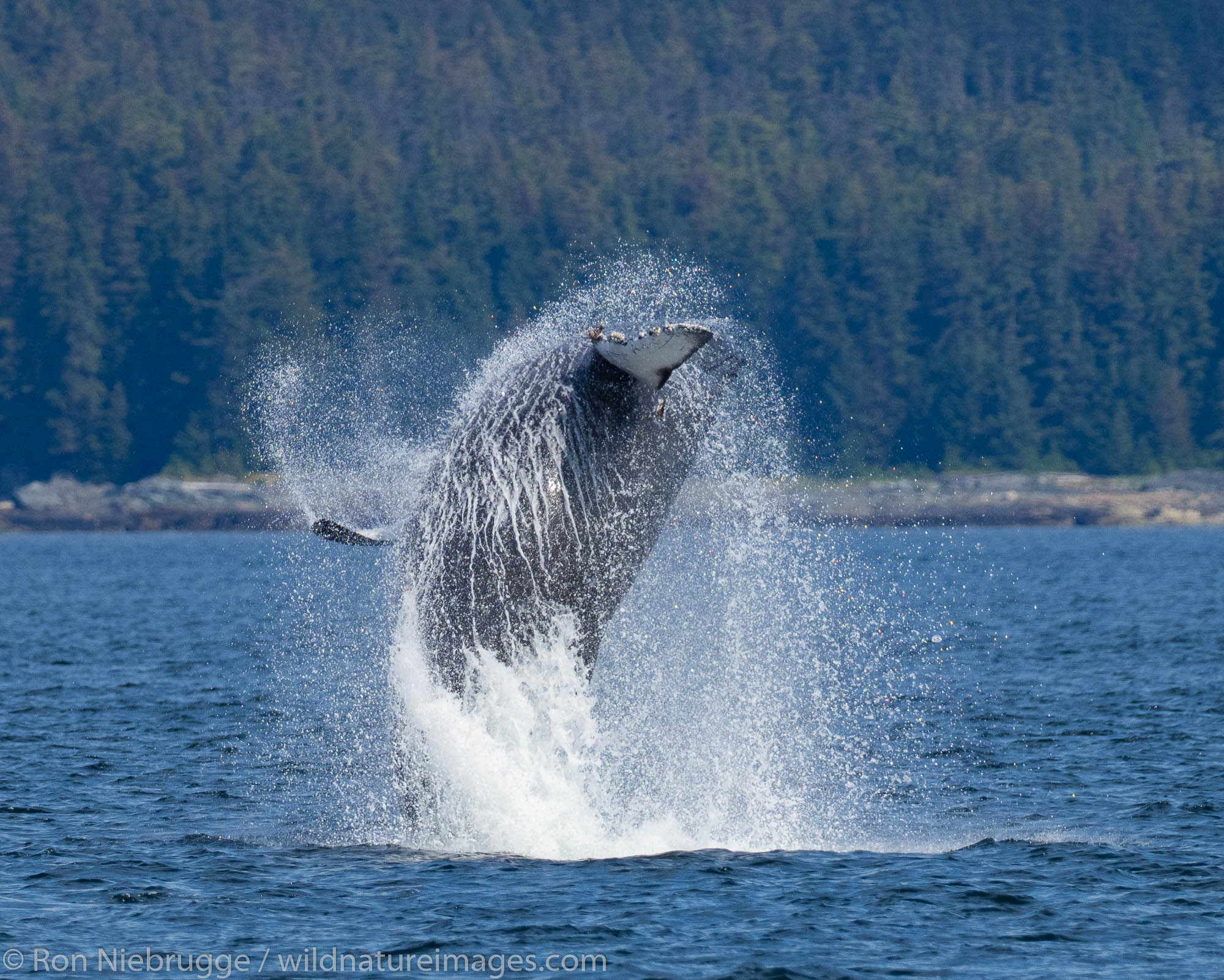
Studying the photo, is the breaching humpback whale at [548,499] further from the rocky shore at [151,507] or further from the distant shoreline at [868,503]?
the rocky shore at [151,507]

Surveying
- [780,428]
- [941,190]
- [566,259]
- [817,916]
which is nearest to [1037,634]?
[817,916]

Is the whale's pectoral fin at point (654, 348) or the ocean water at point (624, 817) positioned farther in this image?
the ocean water at point (624, 817)

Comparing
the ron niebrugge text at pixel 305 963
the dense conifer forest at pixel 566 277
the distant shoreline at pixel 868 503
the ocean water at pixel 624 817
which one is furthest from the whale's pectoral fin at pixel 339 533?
the dense conifer forest at pixel 566 277

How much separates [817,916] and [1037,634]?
36.2 metres

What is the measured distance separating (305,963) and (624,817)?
6.31 meters

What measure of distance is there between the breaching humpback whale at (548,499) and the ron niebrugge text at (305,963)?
11.6 ft

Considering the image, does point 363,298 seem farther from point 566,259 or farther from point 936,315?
point 936,315

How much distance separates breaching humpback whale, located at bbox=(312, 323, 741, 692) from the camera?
1809 cm

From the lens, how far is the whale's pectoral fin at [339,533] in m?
18.4

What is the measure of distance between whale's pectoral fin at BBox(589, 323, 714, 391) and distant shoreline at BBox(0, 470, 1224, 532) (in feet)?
402

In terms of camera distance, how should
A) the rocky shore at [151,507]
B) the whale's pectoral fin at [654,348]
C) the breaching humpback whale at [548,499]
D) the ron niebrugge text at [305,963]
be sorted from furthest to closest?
the rocky shore at [151,507] → the breaching humpback whale at [548,499] → the ron niebrugge text at [305,963] → the whale's pectoral fin at [654,348]

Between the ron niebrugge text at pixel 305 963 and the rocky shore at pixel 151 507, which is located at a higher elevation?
the ron niebrugge text at pixel 305 963

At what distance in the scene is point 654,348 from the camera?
15945 mm

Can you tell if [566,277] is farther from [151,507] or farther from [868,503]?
[151,507]
